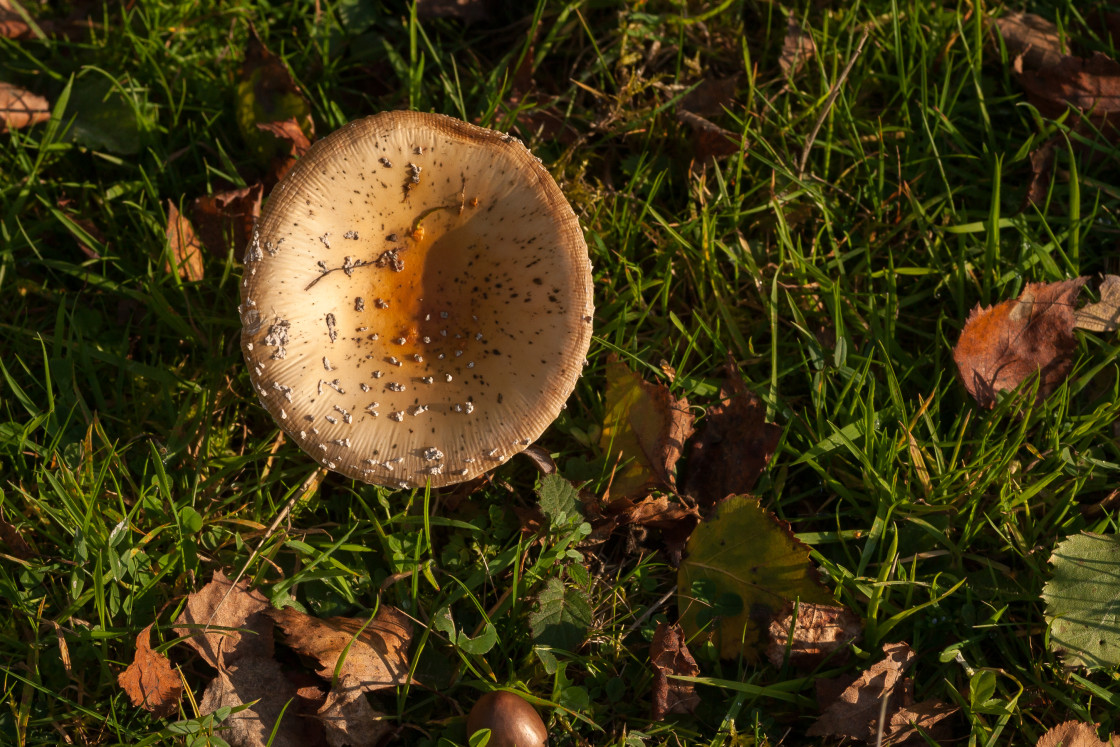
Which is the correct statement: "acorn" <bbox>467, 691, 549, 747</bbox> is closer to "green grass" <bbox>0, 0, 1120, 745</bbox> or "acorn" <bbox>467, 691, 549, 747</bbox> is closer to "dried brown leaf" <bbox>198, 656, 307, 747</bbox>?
"green grass" <bbox>0, 0, 1120, 745</bbox>

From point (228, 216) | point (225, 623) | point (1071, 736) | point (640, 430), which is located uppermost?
point (228, 216)

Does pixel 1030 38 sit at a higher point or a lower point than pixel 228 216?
higher

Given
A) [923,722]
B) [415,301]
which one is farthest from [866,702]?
[415,301]

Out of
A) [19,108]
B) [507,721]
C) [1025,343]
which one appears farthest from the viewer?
[19,108]

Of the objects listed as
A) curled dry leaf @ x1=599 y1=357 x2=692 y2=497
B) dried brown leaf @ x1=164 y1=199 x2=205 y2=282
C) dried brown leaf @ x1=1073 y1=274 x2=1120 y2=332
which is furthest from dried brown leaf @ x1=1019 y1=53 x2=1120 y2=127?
dried brown leaf @ x1=164 y1=199 x2=205 y2=282

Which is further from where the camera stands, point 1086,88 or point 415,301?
point 1086,88

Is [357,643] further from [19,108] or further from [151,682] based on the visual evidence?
[19,108]

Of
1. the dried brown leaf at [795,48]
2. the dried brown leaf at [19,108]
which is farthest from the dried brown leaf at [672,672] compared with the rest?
the dried brown leaf at [19,108]

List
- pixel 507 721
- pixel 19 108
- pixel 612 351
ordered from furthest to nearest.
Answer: pixel 19 108, pixel 612 351, pixel 507 721

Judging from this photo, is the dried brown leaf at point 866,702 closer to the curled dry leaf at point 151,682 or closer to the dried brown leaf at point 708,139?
the dried brown leaf at point 708,139
